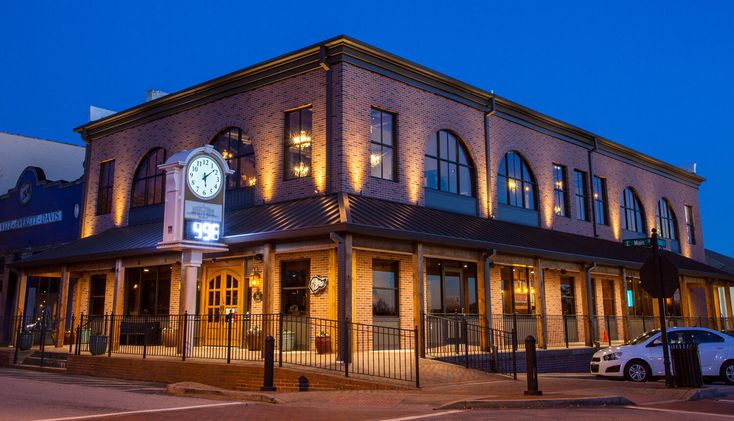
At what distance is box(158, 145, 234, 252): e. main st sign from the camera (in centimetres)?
1850

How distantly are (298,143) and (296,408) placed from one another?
1099cm

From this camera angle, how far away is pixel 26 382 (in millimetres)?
16062

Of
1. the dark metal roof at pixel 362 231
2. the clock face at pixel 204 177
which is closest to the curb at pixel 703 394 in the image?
the dark metal roof at pixel 362 231

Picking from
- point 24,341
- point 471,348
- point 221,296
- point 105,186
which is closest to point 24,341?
point 24,341

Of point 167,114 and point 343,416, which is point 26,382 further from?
point 167,114

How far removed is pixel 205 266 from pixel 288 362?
8.65 m

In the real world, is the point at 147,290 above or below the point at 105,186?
below

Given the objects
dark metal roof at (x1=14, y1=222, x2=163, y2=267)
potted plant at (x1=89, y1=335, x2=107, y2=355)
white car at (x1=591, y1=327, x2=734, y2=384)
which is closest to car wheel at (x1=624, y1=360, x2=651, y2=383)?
white car at (x1=591, y1=327, x2=734, y2=384)

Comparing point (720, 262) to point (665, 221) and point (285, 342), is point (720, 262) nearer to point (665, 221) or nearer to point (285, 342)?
point (665, 221)

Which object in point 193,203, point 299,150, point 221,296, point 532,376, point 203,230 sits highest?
point 299,150

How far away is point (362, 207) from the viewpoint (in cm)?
1862

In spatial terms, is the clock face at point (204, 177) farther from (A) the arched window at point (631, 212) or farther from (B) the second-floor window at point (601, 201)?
(A) the arched window at point (631, 212)

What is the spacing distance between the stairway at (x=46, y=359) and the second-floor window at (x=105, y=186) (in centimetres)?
748

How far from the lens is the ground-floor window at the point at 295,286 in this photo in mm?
19797
